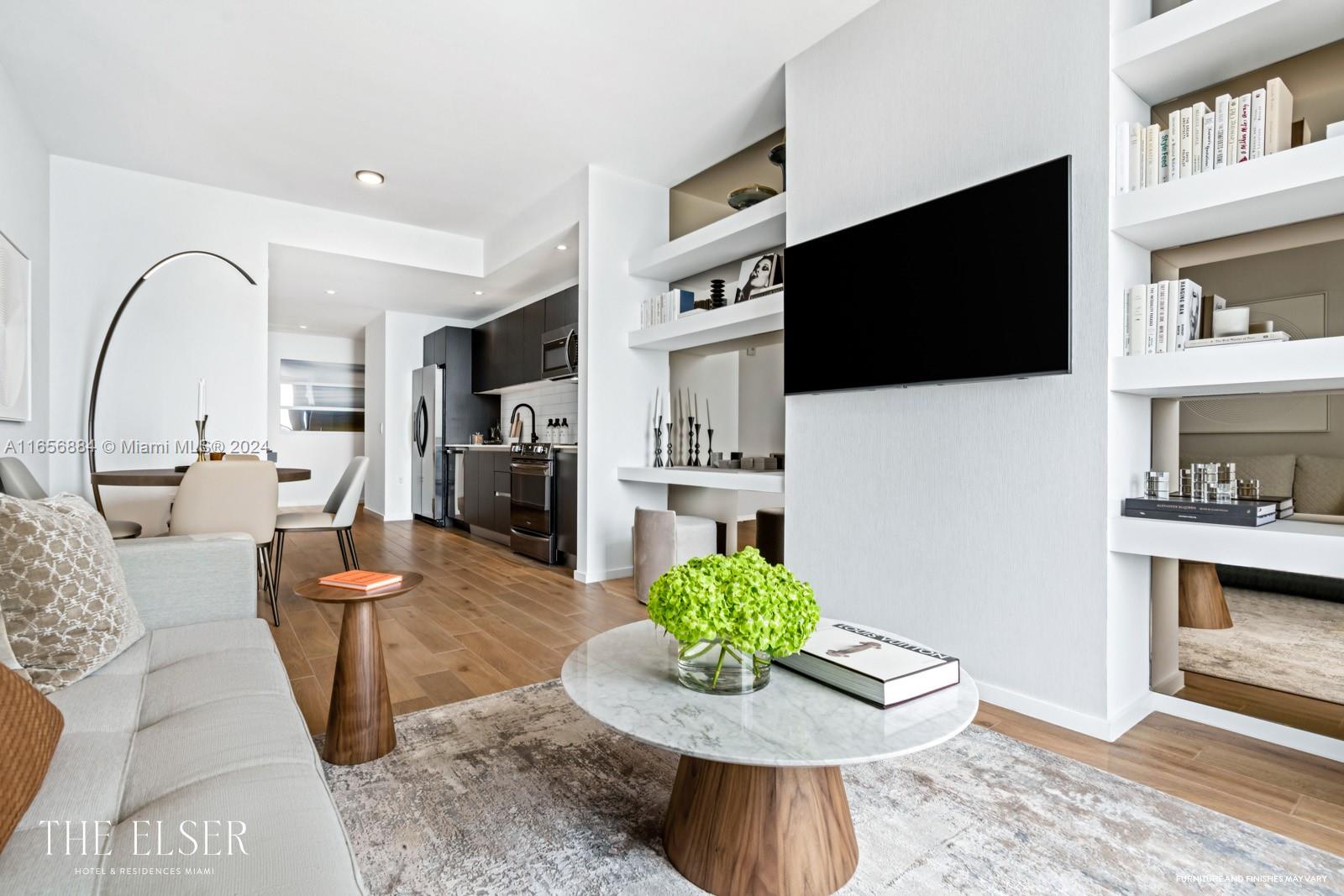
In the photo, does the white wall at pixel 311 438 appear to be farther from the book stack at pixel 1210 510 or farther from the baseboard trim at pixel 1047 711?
the book stack at pixel 1210 510

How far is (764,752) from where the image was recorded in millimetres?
1116

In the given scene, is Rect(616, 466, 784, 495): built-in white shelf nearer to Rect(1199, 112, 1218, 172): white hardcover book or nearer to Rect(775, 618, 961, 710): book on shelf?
Rect(775, 618, 961, 710): book on shelf

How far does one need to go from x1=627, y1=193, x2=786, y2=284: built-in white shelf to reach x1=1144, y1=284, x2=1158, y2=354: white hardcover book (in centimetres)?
173

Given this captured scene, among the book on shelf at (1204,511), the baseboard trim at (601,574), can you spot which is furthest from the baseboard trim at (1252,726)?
the baseboard trim at (601,574)

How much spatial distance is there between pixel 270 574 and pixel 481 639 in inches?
61.6

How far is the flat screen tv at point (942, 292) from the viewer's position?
2195 millimetres

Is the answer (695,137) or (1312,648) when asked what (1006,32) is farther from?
(1312,648)

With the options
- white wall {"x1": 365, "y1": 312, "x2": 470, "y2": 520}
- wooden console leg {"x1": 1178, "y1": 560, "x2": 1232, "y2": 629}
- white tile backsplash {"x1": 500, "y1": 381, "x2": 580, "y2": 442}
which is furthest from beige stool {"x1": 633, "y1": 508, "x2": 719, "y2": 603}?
white wall {"x1": 365, "y1": 312, "x2": 470, "y2": 520}

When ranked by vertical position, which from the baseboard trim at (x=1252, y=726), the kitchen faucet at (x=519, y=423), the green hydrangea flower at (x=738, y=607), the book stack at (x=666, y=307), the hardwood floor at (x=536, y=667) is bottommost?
the hardwood floor at (x=536, y=667)

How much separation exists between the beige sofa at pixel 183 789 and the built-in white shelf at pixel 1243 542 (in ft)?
7.40

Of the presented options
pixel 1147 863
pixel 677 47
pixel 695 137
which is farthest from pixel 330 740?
pixel 695 137

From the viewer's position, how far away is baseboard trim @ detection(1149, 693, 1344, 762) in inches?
77.5

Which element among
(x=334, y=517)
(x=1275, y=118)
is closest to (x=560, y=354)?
(x=334, y=517)

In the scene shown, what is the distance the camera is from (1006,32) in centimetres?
238
